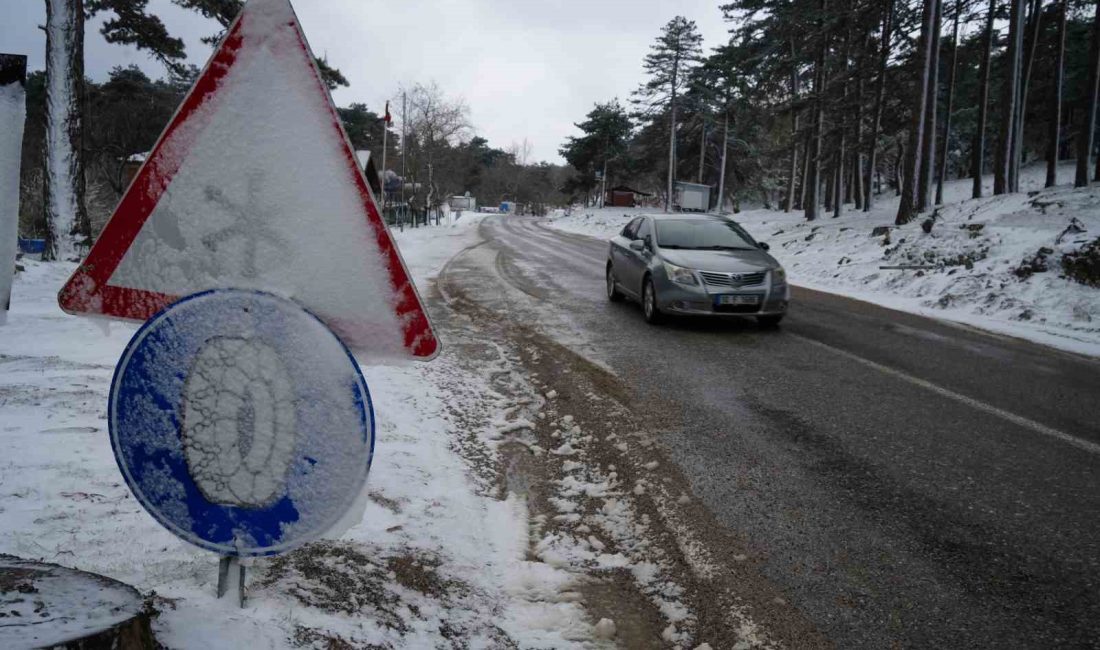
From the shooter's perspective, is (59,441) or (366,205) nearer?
(366,205)

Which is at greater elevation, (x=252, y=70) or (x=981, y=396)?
(x=252, y=70)

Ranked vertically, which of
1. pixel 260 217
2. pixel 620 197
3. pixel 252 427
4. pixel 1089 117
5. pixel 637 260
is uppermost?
pixel 620 197

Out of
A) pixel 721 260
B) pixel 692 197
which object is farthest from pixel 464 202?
pixel 721 260

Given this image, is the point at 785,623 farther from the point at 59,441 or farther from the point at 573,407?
the point at 59,441

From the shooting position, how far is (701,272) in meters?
8.52

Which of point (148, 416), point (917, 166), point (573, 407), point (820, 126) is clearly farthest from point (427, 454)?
point (820, 126)

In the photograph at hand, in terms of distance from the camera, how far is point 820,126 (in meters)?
28.6

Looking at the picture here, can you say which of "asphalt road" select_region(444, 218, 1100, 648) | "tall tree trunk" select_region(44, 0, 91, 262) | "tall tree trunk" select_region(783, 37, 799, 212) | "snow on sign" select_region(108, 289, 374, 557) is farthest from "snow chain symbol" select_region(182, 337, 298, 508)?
"tall tree trunk" select_region(783, 37, 799, 212)

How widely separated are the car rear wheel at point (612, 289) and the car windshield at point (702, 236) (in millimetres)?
1389

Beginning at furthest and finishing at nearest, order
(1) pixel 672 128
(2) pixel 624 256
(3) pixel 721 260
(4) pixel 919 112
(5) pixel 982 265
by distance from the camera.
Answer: (1) pixel 672 128 < (4) pixel 919 112 < (5) pixel 982 265 < (2) pixel 624 256 < (3) pixel 721 260

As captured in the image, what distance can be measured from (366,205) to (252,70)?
437 mm

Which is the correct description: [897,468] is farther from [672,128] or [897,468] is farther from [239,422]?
[672,128]

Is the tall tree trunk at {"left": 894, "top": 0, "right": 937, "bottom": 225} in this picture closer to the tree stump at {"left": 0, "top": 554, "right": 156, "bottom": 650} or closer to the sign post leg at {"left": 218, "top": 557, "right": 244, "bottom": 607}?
the sign post leg at {"left": 218, "top": 557, "right": 244, "bottom": 607}

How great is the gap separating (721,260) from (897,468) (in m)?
5.09
